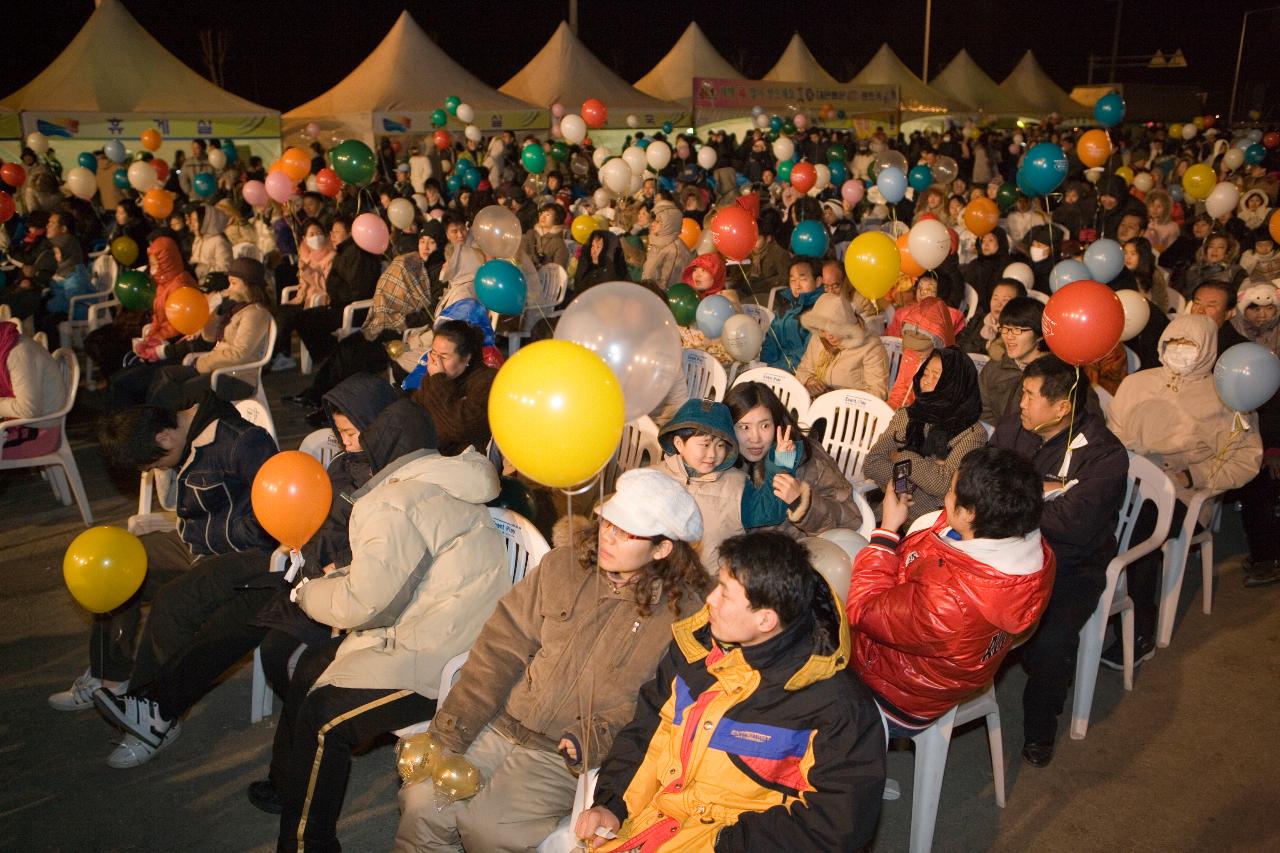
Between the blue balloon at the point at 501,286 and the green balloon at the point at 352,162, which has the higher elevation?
the green balloon at the point at 352,162

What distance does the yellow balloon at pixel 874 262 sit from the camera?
5258mm

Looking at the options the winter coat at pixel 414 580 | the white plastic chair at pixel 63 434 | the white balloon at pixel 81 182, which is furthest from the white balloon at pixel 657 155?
the winter coat at pixel 414 580

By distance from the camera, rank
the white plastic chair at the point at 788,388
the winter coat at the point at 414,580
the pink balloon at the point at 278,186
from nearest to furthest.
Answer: the winter coat at the point at 414,580, the white plastic chair at the point at 788,388, the pink balloon at the point at 278,186

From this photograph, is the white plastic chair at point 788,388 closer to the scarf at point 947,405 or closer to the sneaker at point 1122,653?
the scarf at point 947,405

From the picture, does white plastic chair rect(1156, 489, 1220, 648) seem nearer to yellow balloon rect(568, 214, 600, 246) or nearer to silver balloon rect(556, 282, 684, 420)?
silver balloon rect(556, 282, 684, 420)

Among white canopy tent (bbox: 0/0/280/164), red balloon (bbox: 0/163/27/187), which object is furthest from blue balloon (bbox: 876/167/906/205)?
white canopy tent (bbox: 0/0/280/164)

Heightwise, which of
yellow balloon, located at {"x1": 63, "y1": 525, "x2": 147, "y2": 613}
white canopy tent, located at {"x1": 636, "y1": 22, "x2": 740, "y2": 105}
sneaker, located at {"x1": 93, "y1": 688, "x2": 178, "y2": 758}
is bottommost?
sneaker, located at {"x1": 93, "y1": 688, "x2": 178, "y2": 758}

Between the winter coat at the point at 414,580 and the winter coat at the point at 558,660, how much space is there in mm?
252

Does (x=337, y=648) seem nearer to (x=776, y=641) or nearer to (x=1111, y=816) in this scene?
(x=776, y=641)

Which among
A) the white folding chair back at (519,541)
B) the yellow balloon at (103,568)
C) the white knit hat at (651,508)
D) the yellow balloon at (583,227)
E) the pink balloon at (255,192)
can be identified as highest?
the pink balloon at (255,192)

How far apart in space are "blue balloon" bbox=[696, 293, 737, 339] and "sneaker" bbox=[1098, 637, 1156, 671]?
2860 millimetres

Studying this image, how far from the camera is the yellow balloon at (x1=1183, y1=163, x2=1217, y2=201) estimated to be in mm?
9523

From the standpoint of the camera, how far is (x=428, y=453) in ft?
10.3

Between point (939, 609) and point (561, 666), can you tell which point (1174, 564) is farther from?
point (561, 666)
